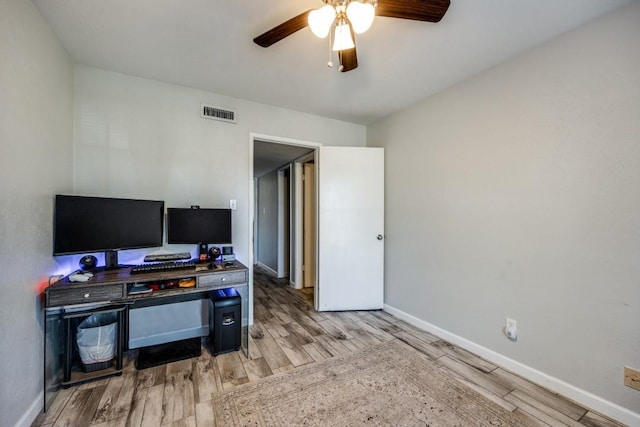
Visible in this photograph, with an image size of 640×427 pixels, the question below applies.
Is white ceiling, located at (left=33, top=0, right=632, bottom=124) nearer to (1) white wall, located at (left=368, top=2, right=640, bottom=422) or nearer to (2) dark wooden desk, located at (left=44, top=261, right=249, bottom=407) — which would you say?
(1) white wall, located at (left=368, top=2, right=640, bottom=422)

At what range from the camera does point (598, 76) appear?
1.59 m

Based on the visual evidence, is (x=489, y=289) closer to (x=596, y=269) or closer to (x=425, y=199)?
(x=596, y=269)

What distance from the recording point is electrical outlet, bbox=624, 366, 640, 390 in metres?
1.46

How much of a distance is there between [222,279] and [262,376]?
0.79m

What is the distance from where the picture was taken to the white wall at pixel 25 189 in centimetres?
128

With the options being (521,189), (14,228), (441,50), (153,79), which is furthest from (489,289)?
(153,79)

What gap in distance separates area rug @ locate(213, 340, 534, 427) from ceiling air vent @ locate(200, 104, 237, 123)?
2400 mm

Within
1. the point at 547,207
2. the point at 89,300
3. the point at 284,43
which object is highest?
the point at 284,43

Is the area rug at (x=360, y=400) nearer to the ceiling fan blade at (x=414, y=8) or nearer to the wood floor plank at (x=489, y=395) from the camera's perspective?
the wood floor plank at (x=489, y=395)

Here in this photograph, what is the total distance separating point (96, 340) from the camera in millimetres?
1823

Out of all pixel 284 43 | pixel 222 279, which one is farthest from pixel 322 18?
pixel 222 279

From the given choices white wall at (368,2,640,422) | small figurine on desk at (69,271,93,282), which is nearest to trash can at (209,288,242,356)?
small figurine on desk at (69,271,93,282)

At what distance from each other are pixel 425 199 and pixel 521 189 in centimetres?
87

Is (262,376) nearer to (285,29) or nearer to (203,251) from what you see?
(203,251)
